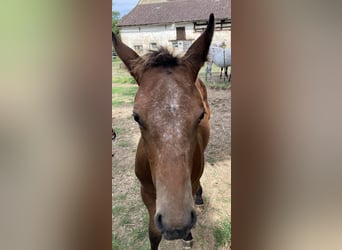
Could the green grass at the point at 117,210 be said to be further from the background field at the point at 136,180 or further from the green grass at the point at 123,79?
the green grass at the point at 123,79

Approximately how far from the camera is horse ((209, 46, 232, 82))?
2.46ft

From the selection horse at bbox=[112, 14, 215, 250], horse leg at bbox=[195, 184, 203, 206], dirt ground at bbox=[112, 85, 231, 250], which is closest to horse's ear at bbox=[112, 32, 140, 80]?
horse at bbox=[112, 14, 215, 250]

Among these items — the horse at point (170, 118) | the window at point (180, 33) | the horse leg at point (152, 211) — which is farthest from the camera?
the horse leg at point (152, 211)

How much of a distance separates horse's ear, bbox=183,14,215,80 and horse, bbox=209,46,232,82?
22 mm

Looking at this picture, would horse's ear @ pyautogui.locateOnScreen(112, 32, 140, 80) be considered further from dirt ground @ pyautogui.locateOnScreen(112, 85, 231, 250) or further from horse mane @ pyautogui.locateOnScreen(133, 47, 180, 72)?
dirt ground @ pyautogui.locateOnScreen(112, 85, 231, 250)

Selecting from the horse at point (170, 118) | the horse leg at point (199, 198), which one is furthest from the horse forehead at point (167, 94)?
the horse leg at point (199, 198)

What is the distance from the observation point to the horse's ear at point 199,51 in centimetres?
81

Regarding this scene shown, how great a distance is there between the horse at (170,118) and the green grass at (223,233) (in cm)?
13

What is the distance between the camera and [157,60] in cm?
91

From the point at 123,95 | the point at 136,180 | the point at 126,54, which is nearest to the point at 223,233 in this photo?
the point at 136,180

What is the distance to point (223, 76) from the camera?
2.70 feet

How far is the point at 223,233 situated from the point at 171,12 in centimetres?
70
